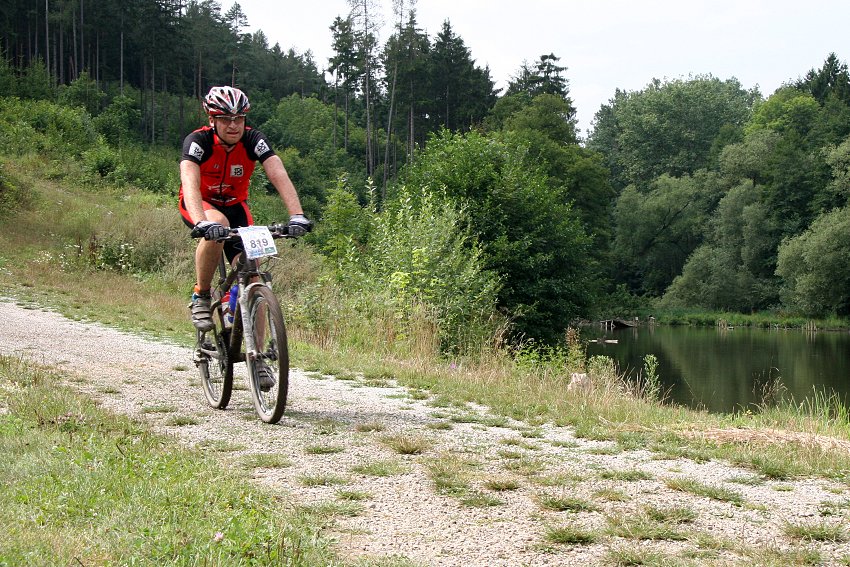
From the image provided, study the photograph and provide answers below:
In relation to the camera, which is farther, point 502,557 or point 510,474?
point 510,474

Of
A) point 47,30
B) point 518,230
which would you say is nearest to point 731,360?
point 518,230

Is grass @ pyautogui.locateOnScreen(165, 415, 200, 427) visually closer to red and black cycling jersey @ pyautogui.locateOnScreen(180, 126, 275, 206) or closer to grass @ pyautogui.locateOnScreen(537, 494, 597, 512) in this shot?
red and black cycling jersey @ pyautogui.locateOnScreen(180, 126, 275, 206)

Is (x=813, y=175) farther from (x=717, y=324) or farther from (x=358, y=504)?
(x=358, y=504)

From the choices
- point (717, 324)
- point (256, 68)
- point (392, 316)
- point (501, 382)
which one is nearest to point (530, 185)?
point (392, 316)

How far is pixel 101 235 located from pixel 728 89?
91494mm

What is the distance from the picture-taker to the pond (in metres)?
26.3

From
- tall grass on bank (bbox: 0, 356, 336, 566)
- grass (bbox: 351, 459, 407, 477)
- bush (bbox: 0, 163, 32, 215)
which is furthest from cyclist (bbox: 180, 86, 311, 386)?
bush (bbox: 0, 163, 32, 215)

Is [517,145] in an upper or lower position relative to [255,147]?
upper

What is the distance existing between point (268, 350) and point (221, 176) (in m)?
1.41

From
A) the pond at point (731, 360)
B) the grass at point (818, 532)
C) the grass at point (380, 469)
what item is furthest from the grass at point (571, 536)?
the pond at point (731, 360)

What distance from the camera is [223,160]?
6.19m

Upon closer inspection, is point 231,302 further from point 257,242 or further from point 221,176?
point 221,176

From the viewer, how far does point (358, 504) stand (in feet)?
12.8

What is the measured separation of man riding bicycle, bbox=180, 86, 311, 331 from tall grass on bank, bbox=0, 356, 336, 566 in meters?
1.69
